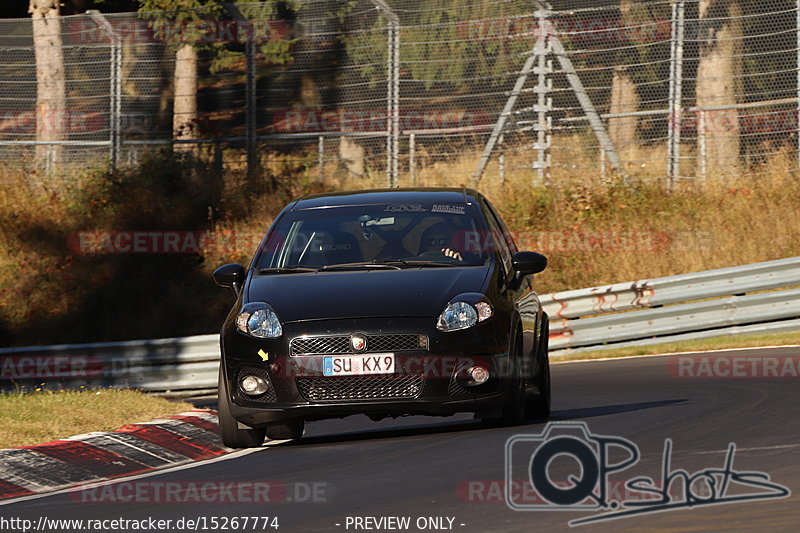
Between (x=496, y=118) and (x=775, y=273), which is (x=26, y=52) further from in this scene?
(x=775, y=273)

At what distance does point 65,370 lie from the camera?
18.5 meters

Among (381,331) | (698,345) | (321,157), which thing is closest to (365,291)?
(381,331)

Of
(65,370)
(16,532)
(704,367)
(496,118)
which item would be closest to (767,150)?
(496,118)

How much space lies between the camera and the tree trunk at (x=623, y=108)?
71.7ft

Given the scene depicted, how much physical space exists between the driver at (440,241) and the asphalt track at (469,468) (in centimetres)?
118

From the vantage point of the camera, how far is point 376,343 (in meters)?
A: 8.78

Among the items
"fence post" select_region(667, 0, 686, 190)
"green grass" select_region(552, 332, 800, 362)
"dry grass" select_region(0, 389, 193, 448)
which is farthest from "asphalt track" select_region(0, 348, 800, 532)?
"fence post" select_region(667, 0, 686, 190)

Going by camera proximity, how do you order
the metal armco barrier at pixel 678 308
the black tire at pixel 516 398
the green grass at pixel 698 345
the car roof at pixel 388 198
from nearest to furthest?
the black tire at pixel 516 398 → the car roof at pixel 388 198 → the green grass at pixel 698 345 → the metal armco barrier at pixel 678 308

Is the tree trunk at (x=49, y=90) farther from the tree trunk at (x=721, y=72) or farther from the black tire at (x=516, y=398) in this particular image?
the black tire at (x=516, y=398)

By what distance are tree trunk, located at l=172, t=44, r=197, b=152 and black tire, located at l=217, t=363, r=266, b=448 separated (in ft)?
52.5

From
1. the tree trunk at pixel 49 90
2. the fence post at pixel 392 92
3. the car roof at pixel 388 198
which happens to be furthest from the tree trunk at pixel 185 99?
the car roof at pixel 388 198

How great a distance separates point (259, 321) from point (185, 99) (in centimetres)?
1712

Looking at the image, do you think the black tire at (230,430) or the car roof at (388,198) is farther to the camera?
the car roof at (388,198)

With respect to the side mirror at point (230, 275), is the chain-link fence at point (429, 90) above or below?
above
